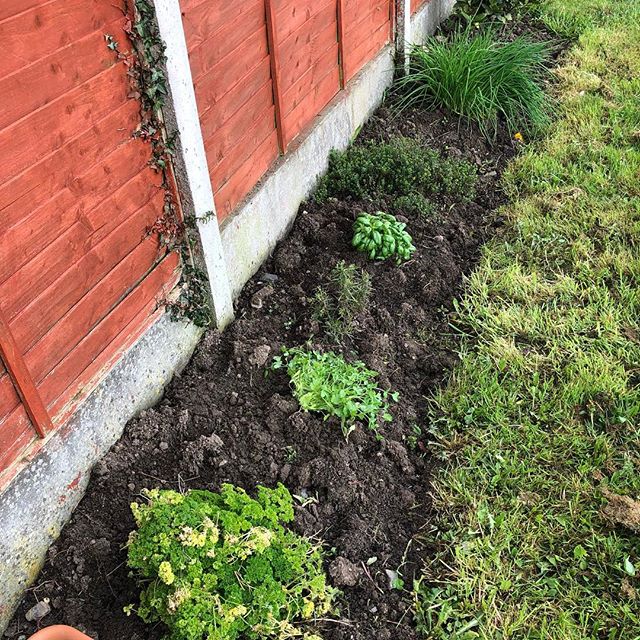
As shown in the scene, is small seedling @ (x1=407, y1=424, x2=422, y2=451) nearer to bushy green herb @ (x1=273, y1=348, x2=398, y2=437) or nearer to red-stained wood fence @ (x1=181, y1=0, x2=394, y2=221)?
bushy green herb @ (x1=273, y1=348, x2=398, y2=437)

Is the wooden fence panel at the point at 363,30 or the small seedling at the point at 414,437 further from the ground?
the wooden fence panel at the point at 363,30

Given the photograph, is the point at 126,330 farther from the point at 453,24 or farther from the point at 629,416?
the point at 453,24

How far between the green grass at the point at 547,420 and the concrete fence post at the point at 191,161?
117cm

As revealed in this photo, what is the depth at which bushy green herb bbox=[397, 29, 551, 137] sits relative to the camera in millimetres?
→ 5199

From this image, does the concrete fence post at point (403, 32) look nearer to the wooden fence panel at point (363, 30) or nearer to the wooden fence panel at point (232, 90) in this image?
the wooden fence panel at point (363, 30)

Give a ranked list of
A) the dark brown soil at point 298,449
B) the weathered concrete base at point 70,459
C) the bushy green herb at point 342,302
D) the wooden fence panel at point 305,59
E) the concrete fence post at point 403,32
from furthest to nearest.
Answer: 1. the concrete fence post at point 403,32
2. the wooden fence panel at point 305,59
3. the bushy green herb at point 342,302
4. the dark brown soil at point 298,449
5. the weathered concrete base at point 70,459

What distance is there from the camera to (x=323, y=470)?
2.77 metres

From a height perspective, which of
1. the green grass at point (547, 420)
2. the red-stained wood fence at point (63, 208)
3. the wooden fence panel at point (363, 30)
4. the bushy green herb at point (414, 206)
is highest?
the red-stained wood fence at point (63, 208)

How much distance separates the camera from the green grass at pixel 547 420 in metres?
2.44

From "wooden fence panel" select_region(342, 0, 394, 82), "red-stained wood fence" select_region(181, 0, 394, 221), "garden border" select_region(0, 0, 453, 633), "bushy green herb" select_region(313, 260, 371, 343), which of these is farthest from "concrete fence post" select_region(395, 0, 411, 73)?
"bushy green herb" select_region(313, 260, 371, 343)

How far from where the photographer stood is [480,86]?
5.22 meters

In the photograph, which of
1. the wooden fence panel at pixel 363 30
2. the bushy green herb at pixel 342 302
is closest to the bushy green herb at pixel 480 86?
the wooden fence panel at pixel 363 30

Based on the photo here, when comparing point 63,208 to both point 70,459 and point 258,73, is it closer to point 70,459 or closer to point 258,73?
point 70,459

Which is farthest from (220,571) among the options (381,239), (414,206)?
(414,206)
